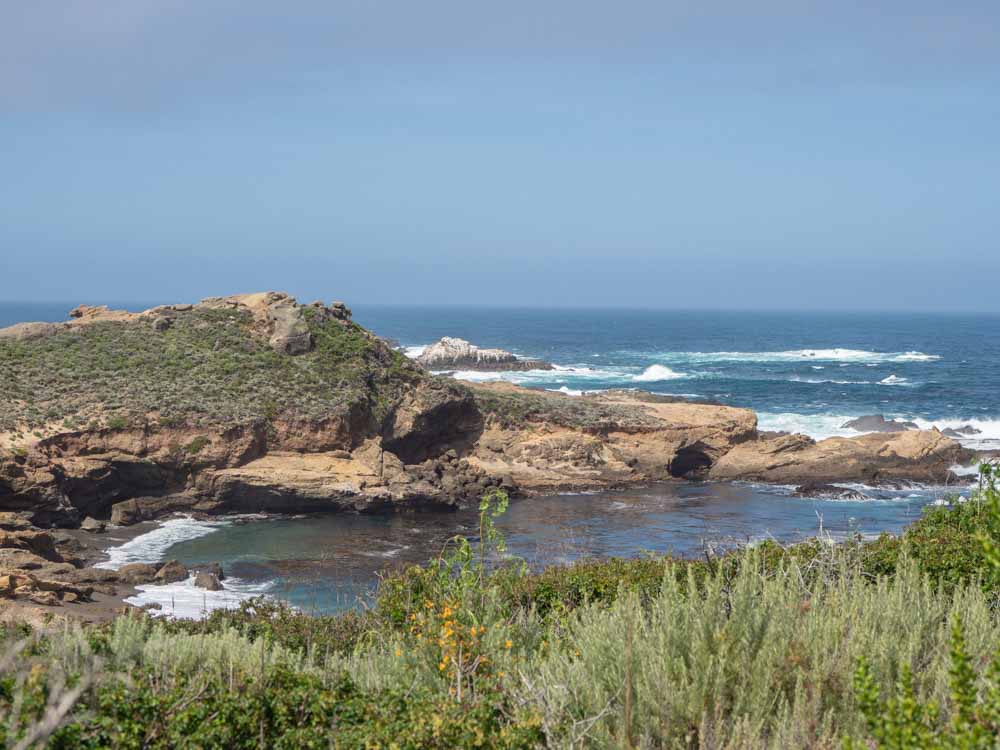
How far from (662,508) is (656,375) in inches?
1666

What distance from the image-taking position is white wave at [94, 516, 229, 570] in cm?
2242

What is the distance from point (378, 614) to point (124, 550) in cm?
1544

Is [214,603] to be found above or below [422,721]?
below

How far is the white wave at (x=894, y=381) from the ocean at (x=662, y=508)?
1.17ft

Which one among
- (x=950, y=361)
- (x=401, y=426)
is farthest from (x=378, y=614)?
(x=950, y=361)

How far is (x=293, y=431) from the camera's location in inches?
1158

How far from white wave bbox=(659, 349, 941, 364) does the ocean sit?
18 cm

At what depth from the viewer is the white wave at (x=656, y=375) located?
6938 cm

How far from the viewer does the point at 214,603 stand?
19.1 meters

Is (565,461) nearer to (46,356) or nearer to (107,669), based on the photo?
(46,356)

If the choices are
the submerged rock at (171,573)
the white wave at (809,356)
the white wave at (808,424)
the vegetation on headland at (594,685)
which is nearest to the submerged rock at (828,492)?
the white wave at (808,424)

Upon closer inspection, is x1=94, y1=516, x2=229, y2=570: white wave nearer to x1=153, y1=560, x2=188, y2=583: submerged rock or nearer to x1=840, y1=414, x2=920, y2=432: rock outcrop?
x1=153, y1=560, x2=188, y2=583: submerged rock

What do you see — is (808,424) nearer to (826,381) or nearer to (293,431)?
(826,381)

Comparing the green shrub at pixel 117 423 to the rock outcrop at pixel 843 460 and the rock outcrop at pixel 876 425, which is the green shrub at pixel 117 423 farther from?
the rock outcrop at pixel 876 425
